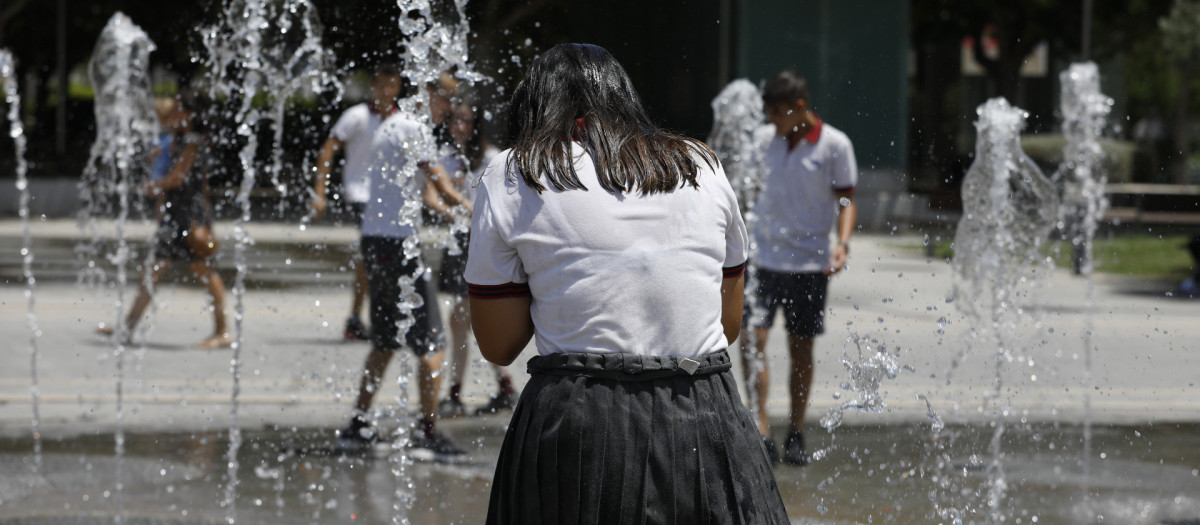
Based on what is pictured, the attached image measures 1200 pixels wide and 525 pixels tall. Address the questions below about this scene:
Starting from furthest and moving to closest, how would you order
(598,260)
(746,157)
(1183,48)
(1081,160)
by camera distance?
(1183,48)
(1081,160)
(746,157)
(598,260)

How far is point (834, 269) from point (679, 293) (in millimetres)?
2879

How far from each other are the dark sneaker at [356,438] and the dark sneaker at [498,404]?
0.56 m

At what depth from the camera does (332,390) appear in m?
6.17

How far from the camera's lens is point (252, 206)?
5.78 metres

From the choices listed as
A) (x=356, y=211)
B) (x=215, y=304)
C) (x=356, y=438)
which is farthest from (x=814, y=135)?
(x=215, y=304)

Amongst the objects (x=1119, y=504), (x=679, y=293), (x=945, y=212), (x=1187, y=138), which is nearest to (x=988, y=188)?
(x=945, y=212)

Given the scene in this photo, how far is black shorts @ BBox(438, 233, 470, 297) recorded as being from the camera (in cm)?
518

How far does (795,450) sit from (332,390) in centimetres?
248

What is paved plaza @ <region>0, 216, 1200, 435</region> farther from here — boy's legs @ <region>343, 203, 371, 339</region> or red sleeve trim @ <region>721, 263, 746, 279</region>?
red sleeve trim @ <region>721, 263, 746, 279</region>

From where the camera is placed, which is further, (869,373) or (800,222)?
(800,222)

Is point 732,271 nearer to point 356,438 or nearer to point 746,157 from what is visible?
point 356,438

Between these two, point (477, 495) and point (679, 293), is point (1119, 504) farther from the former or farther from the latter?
point (679, 293)

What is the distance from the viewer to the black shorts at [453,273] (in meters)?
5.18

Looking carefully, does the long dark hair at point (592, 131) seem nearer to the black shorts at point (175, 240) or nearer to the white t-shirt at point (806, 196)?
the white t-shirt at point (806, 196)
